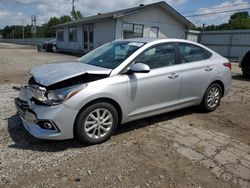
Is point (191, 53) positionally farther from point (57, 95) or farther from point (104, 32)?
point (104, 32)

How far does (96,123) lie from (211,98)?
2985 mm

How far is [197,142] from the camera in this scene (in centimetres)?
423

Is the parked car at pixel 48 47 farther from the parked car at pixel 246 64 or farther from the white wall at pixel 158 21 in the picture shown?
the parked car at pixel 246 64

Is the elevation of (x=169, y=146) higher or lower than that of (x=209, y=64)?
lower

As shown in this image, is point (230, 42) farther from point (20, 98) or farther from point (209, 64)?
point (20, 98)

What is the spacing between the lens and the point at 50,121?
3.59m

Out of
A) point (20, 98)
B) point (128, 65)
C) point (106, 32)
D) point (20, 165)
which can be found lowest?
point (20, 165)

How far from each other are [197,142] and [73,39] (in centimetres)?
2575

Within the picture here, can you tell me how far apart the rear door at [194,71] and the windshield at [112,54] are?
3.31ft

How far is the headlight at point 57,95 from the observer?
3.62m

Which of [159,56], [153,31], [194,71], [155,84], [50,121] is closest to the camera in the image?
[50,121]

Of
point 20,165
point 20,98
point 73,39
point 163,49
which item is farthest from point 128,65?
point 73,39

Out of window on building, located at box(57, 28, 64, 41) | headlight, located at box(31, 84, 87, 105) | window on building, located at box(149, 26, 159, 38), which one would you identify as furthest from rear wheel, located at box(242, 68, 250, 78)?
window on building, located at box(57, 28, 64, 41)

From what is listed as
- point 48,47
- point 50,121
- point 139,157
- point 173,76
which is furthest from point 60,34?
point 139,157
